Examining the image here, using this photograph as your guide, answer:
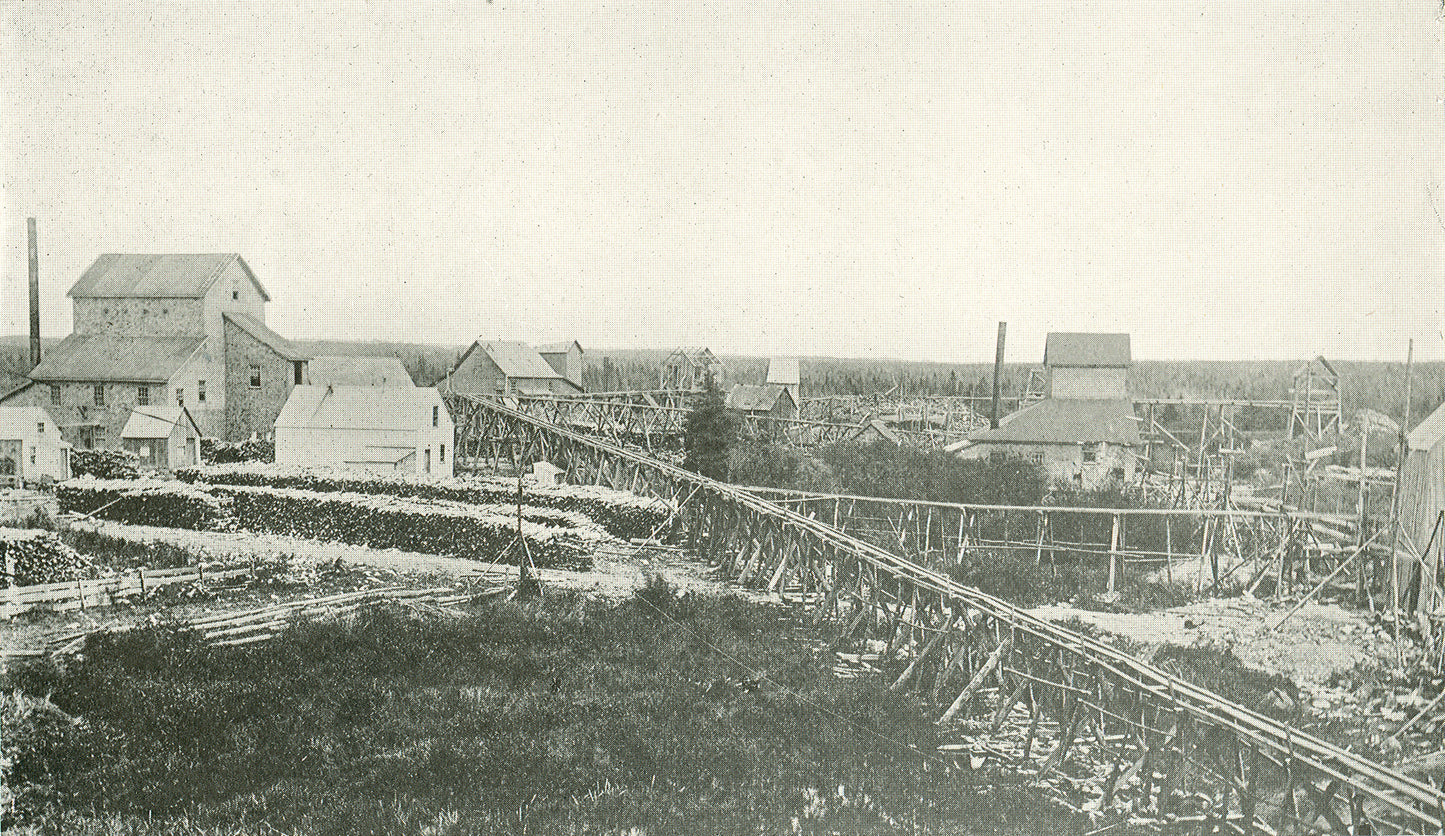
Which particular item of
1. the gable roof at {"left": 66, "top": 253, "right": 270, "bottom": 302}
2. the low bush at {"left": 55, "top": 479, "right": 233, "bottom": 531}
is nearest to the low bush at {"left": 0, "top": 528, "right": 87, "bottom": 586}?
the low bush at {"left": 55, "top": 479, "right": 233, "bottom": 531}

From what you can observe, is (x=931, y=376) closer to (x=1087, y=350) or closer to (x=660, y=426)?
(x=660, y=426)

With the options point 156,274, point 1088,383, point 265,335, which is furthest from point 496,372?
point 1088,383

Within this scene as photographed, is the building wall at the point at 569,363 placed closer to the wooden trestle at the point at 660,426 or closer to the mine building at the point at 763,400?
the wooden trestle at the point at 660,426

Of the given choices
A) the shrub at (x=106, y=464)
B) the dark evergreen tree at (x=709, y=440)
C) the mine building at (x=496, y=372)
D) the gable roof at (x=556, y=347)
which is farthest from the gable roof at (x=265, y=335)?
the gable roof at (x=556, y=347)

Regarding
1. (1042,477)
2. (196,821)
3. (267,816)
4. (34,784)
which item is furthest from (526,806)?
(1042,477)

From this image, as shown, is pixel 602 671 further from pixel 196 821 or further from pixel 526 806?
pixel 196 821

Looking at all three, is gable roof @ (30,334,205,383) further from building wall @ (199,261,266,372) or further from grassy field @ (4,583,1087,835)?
grassy field @ (4,583,1087,835)
